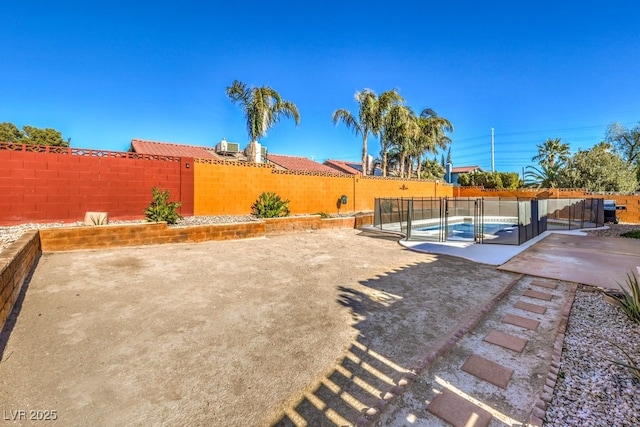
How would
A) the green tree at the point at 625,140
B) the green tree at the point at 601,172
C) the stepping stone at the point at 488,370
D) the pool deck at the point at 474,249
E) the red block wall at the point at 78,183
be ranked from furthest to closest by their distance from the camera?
the green tree at the point at 625,140 < the green tree at the point at 601,172 < the red block wall at the point at 78,183 < the pool deck at the point at 474,249 < the stepping stone at the point at 488,370

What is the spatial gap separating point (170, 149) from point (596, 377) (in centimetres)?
1661

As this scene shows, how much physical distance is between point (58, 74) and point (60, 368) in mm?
14519

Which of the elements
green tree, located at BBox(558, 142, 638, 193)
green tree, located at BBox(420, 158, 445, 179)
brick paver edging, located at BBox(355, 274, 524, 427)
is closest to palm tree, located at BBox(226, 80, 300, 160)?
brick paver edging, located at BBox(355, 274, 524, 427)

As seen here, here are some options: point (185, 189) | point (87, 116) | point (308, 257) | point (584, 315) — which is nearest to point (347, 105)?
point (185, 189)

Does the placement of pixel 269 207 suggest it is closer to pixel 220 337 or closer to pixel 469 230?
pixel 220 337

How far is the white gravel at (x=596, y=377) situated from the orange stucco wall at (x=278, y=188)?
10.3m

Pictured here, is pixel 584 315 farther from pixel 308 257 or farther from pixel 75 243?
pixel 75 243

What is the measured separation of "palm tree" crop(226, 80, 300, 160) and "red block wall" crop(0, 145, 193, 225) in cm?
356

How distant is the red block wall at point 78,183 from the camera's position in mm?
7250

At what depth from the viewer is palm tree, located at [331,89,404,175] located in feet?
54.3

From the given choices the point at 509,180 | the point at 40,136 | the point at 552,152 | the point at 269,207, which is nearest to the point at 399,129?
the point at 269,207

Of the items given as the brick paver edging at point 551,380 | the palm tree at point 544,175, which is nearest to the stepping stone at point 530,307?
the brick paver edging at point 551,380

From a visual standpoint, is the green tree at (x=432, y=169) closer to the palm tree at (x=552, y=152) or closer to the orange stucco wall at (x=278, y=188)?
the palm tree at (x=552, y=152)

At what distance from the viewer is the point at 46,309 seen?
137 inches
